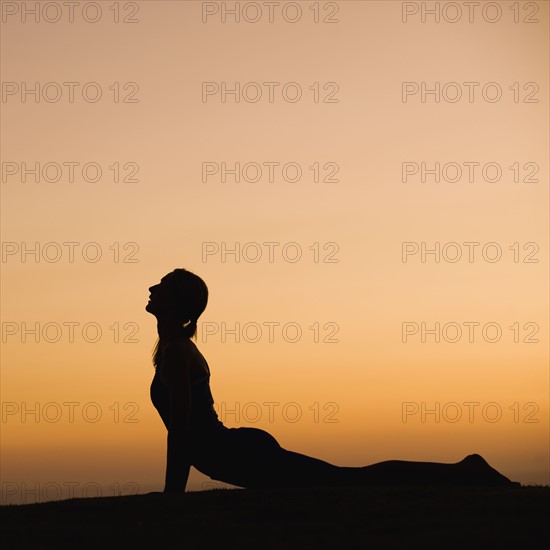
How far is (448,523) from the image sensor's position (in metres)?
7.05

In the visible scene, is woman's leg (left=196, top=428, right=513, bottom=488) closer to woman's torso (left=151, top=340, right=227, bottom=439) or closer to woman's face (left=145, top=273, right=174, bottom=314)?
woman's torso (left=151, top=340, right=227, bottom=439)

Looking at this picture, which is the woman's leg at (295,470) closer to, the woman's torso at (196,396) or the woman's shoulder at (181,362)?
the woman's torso at (196,396)

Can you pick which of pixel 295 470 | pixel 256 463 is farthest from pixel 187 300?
pixel 295 470

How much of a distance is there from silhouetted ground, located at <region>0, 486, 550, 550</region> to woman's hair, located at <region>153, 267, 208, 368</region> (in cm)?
132

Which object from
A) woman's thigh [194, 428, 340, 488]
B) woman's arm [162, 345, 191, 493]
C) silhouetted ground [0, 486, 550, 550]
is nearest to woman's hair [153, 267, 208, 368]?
woman's arm [162, 345, 191, 493]

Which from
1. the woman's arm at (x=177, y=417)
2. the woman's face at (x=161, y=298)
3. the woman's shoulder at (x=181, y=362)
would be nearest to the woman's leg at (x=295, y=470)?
the woman's arm at (x=177, y=417)

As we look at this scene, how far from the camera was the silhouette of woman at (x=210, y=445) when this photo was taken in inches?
324

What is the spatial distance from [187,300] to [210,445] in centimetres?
121

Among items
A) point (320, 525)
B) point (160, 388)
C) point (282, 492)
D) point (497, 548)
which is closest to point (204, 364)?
point (160, 388)

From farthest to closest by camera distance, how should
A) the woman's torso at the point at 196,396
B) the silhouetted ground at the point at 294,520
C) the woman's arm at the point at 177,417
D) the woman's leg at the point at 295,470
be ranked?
1. the woman's leg at the point at 295,470
2. the woman's torso at the point at 196,396
3. the woman's arm at the point at 177,417
4. the silhouetted ground at the point at 294,520

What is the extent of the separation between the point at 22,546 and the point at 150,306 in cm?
231

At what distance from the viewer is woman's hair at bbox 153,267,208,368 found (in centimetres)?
839

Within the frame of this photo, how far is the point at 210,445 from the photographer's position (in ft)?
27.7

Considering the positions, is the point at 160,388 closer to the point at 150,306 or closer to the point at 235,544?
the point at 150,306
